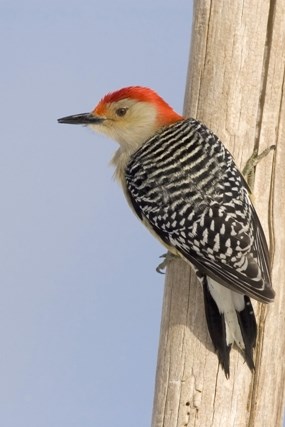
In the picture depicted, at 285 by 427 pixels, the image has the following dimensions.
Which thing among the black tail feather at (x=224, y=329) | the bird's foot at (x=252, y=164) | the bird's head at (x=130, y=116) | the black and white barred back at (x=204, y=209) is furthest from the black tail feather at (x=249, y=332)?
the bird's head at (x=130, y=116)


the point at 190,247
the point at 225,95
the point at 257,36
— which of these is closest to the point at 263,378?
the point at 190,247

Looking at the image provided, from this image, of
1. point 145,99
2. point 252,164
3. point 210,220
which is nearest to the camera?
point 210,220

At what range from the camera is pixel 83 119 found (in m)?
6.44

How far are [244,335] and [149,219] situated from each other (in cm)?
91

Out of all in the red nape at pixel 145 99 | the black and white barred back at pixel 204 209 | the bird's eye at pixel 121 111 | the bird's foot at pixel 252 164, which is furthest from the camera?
the bird's eye at pixel 121 111

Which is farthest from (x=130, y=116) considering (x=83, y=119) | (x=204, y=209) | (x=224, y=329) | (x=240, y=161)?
(x=224, y=329)

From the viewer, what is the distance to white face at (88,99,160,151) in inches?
253

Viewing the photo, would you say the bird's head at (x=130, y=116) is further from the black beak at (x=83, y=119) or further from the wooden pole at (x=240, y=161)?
the wooden pole at (x=240, y=161)

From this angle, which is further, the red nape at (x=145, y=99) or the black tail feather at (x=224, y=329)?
the red nape at (x=145, y=99)

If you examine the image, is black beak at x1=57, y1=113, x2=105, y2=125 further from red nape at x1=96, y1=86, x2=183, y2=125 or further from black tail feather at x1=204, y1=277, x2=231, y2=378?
black tail feather at x1=204, y1=277, x2=231, y2=378

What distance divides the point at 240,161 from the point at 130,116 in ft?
3.38

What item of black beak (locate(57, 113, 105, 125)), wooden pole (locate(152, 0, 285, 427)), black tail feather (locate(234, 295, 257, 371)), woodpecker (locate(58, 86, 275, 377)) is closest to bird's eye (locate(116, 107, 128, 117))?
black beak (locate(57, 113, 105, 125))

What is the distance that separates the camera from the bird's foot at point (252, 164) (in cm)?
568

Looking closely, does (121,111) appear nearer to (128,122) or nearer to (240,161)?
(128,122)
